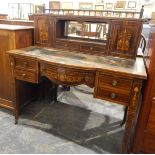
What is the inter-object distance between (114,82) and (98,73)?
146 mm

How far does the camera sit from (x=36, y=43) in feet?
6.59

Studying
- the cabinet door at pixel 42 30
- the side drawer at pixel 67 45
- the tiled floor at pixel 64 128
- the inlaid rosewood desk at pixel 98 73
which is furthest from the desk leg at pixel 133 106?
the cabinet door at pixel 42 30

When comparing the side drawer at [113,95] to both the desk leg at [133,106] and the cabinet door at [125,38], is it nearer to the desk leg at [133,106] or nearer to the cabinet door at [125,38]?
the desk leg at [133,106]

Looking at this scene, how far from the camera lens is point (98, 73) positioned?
134cm

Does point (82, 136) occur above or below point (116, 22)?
below

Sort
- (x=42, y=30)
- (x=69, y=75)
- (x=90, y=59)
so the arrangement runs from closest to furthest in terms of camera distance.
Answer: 1. (x=69, y=75)
2. (x=90, y=59)
3. (x=42, y=30)

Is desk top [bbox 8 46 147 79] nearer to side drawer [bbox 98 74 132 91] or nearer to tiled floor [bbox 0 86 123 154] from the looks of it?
side drawer [bbox 98 74 132 91]

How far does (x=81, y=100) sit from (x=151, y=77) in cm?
144

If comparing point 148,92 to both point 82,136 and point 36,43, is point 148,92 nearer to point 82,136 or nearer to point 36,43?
point 82,136

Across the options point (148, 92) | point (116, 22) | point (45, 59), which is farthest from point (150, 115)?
point (45, 59)

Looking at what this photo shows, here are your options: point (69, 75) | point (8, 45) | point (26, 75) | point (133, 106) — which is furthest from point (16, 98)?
point (133, 106)

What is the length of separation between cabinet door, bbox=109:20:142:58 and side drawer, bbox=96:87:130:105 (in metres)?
0.49

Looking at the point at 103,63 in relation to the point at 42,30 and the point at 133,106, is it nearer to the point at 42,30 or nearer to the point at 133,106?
the point at 133,106

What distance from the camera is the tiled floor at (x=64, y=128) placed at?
1595mm
